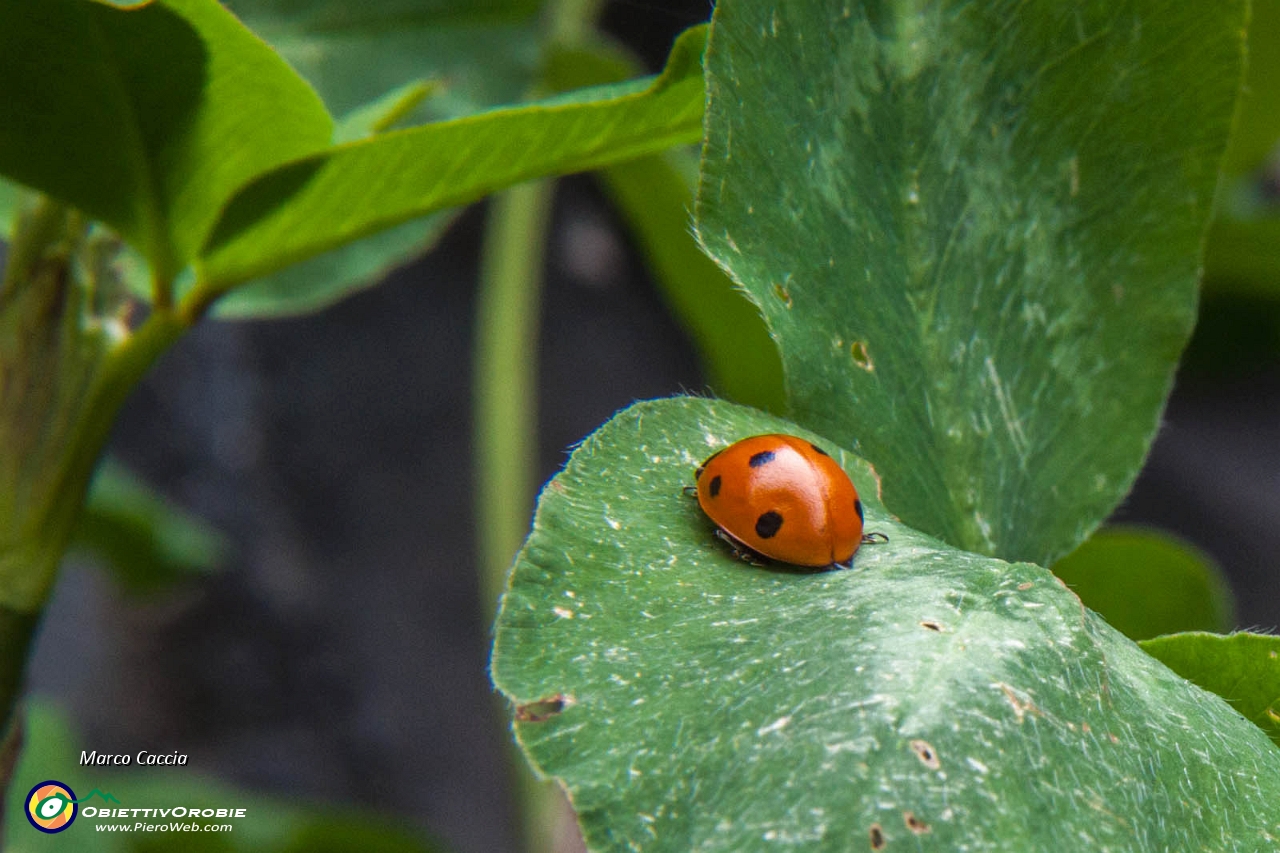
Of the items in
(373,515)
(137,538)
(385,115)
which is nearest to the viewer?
(385,115)

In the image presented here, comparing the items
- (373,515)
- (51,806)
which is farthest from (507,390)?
(373,515)

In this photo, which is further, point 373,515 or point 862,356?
point 373,515

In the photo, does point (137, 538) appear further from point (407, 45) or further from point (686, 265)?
point (686, 265)

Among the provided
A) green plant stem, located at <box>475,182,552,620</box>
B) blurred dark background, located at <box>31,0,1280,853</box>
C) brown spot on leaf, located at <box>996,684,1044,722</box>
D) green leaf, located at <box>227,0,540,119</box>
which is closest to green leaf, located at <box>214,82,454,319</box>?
green leaf, located at <box>227,0,540,119</box>

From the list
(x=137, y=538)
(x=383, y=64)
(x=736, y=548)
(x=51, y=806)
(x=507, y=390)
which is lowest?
(x=137, y=538)

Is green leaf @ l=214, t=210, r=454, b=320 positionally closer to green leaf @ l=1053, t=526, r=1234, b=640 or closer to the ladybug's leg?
the ladybug's leg

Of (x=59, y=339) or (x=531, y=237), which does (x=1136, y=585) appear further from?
(x=531, y=237)

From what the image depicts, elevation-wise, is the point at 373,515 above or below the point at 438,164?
below

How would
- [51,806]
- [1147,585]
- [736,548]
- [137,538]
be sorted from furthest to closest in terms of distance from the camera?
[137,538]
[1147,585]
[51,806]
[736,548]
